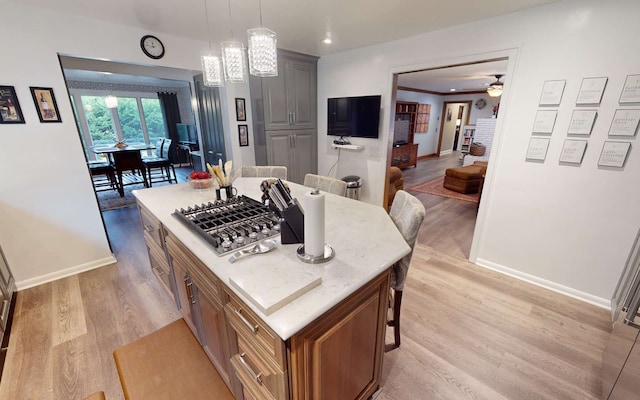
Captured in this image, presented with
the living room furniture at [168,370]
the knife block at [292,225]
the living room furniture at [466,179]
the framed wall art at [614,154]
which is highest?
the framed wall art at [614,154]

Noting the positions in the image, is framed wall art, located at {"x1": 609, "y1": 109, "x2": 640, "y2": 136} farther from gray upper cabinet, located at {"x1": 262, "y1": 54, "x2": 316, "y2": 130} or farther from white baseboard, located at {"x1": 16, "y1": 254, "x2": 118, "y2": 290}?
white baseboard, located at {"x1": 16, "y1": 254, "x2": 118, "y2": 290}

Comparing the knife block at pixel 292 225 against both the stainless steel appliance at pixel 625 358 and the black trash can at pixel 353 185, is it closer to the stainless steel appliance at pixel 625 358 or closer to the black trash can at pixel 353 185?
the stainless steel appliance at pixel 625 358

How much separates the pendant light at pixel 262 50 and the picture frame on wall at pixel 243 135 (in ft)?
6.49

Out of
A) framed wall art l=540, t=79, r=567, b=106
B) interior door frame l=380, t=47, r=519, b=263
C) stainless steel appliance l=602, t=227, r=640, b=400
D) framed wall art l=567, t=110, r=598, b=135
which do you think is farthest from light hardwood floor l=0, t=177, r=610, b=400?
framed wall art l=540, t=79, r=567, b=106

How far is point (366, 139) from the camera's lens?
11.8 feet

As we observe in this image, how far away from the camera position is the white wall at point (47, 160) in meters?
2.09

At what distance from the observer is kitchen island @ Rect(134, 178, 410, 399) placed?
0.85 m

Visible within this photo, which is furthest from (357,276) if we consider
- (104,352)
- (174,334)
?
(104,352)

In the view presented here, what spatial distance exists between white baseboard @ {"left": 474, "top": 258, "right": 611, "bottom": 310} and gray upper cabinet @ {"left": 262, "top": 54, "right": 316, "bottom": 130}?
9.69 ft

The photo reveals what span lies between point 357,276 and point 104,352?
191cm

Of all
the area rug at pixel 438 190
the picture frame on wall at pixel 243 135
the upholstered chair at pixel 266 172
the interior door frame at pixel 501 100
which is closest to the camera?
the interior door frame at pixel 501 100

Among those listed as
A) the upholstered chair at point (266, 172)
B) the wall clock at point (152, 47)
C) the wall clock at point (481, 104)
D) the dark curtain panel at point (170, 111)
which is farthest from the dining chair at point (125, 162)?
the wall clock at point (481, 104)

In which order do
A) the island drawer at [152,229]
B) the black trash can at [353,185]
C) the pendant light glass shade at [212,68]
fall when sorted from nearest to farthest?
the island drawer at [152,229]
the pendant light glass shade at [212,68]
the black trash can at [353,185]

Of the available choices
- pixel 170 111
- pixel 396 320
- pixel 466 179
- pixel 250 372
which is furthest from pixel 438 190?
pixel 170 111
